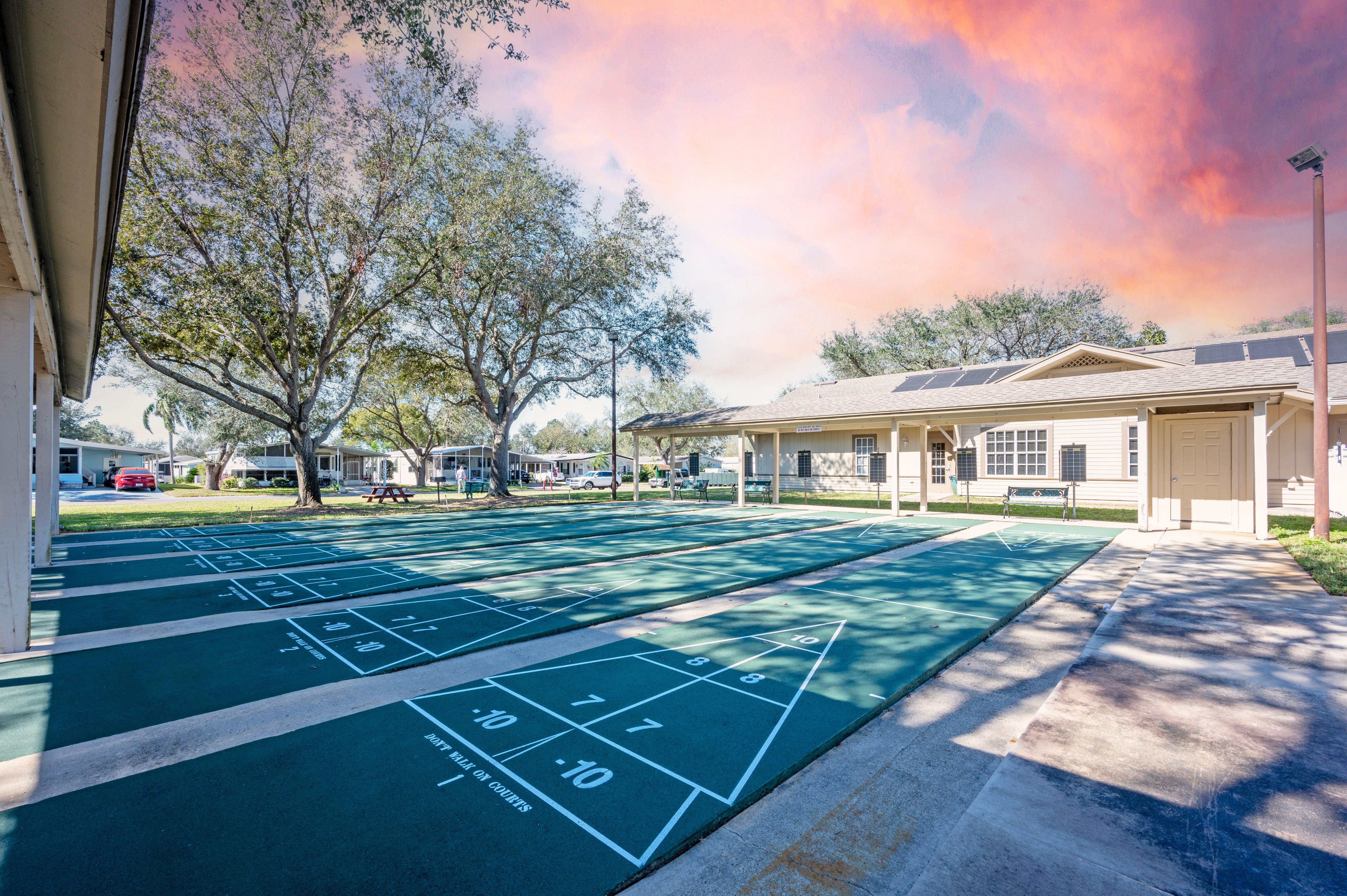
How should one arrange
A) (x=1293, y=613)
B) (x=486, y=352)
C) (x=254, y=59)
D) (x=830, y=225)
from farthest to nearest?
1. (x=486, y=352)
2. (x=830, y=225)
3. (x=254, y=59)
4. (x=1293, y=613)

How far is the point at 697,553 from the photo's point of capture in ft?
35.6

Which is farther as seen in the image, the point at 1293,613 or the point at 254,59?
the point at 254,59

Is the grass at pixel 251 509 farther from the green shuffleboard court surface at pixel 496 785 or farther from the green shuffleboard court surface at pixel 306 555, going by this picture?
the green shuffleboard court surface at pixel 496 785

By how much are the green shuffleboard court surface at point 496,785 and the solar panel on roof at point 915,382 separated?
74.4 feet

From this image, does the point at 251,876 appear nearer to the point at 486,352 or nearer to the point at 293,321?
the point at 293,321

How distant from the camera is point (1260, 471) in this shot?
456 inches

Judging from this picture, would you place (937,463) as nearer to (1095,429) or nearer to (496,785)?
(1095,429)

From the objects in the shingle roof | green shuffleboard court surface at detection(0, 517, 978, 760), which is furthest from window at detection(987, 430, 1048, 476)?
green shuffleboard court surface at detection(0, 517, 978, 760)

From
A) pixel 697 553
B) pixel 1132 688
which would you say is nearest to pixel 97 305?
pixel 697 553

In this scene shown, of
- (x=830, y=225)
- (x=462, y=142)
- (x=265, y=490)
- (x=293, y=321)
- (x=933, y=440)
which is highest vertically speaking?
(x=462, y=142)

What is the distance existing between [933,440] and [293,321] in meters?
26.0

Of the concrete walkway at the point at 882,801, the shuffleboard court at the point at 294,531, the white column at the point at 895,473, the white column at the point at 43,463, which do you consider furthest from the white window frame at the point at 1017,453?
the white column at the point at 43,463

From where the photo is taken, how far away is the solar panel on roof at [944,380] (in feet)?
81.1

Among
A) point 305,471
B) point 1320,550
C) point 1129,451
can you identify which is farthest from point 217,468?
point 1320,550
